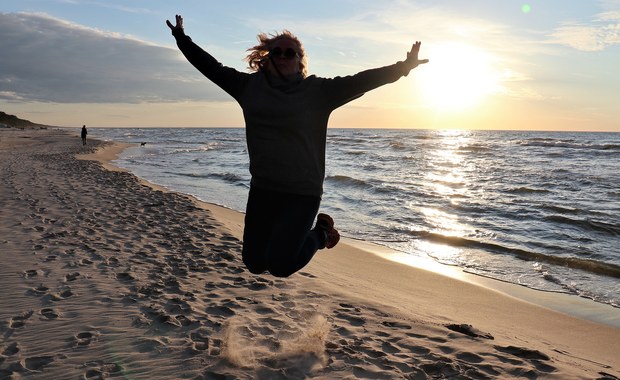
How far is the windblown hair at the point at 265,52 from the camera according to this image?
3.50 meters

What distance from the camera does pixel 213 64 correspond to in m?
3.63

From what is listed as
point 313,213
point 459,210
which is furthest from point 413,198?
point 313,213

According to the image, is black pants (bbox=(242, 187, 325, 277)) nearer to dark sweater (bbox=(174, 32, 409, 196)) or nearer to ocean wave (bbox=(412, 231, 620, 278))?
dark sweater (bbox=(174, 32, 409, 196))

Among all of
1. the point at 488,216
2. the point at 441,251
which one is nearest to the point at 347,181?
the point at 488,216

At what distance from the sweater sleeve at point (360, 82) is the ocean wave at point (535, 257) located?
7960 mm

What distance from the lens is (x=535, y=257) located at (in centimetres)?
1013

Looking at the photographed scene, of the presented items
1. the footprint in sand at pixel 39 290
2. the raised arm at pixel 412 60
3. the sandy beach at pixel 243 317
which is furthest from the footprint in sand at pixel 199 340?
the raised arm at pixel 412 60

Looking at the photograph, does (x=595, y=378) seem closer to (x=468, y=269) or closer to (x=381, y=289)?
(x=381, y=289)

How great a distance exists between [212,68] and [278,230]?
1292mm

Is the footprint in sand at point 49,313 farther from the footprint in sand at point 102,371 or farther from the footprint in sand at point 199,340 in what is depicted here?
the footprint in sand at point 199,340

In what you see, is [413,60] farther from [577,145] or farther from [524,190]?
[577,145]

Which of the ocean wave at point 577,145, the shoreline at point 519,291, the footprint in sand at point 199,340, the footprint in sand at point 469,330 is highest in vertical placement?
the ocean wave at point 577,145

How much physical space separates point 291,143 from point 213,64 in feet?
2.86

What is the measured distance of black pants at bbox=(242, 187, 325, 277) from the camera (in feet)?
11.9
